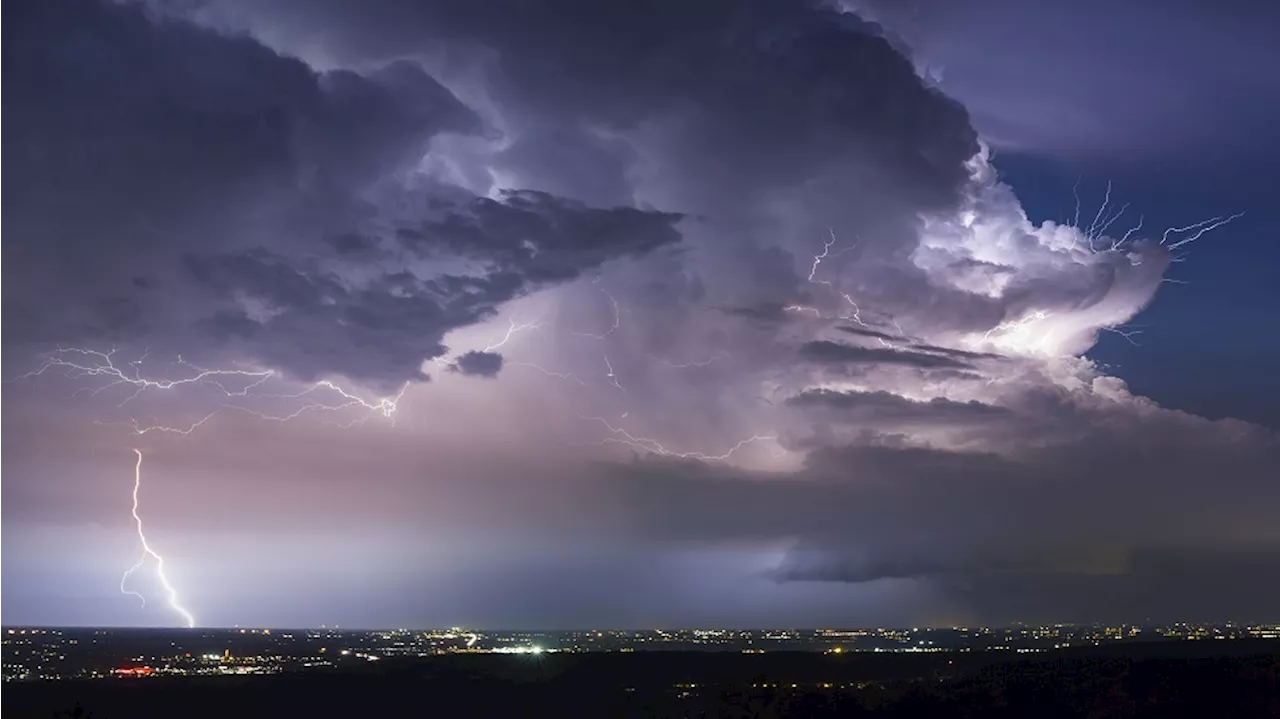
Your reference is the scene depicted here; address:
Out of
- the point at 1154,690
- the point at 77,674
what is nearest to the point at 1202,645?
the point at 1154,690

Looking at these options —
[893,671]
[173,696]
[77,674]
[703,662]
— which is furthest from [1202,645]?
[77,674]

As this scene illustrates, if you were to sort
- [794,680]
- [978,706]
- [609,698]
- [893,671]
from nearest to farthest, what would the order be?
[978,706] → [609,698] → [794,680] → [893,671]

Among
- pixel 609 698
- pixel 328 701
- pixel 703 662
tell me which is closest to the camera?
pixel 328 701

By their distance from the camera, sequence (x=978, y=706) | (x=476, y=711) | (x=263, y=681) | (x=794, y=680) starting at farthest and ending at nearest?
(x=794, y=680)
(x=263, y=681)
(x=476, y=711)
(x=978, y=706)

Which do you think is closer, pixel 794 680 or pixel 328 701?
pixel 328 701

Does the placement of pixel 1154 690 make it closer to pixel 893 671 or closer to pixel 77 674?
pixel 893 671

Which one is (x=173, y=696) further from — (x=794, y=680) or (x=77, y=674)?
(x=794, y=680)
